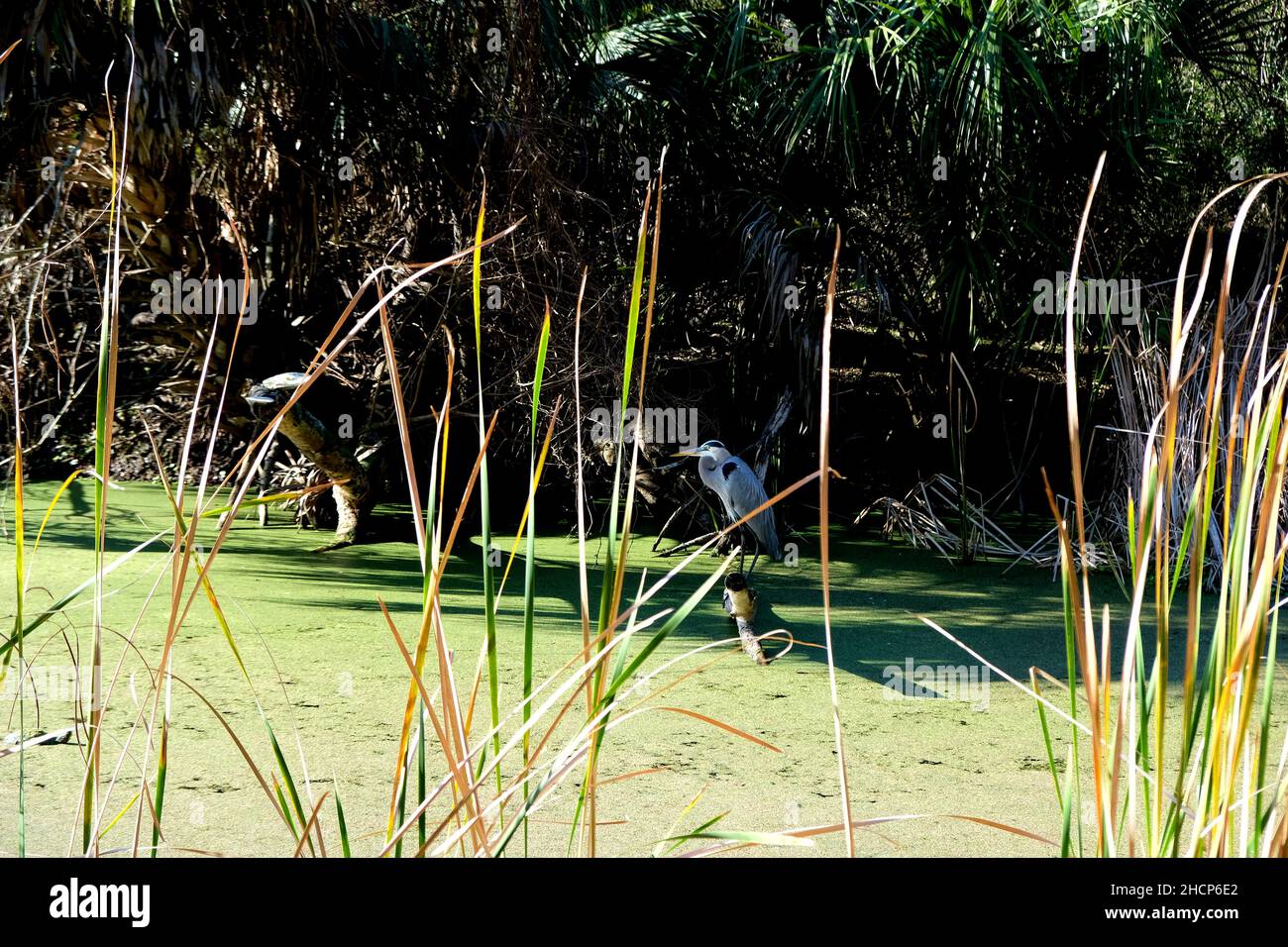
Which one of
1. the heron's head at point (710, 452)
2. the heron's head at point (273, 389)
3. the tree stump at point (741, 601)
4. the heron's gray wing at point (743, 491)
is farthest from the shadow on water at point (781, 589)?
the heron's head at point (273, 389)

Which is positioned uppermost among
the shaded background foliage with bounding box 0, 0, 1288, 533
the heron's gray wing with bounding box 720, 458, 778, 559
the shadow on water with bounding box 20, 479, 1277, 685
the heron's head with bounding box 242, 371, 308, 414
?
the shaded background foliage with bounding box 0, 0, 1288, 533

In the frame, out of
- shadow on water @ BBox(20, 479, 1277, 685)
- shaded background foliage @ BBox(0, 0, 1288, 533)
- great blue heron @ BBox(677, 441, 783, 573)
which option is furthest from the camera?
great blue heron @ BBox(677, 441, 783, 573)

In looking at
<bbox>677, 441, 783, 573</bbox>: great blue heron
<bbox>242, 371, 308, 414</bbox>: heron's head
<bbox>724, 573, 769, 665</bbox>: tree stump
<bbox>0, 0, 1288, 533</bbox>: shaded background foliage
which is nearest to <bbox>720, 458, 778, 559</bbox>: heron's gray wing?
<bbox>677, 441, 783, 573</bbox>: great blue heron

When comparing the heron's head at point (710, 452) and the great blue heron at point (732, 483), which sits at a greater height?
the heron's head at point (710, 452)

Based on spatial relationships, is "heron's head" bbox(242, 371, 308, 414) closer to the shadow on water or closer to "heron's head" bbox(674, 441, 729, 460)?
the shadow on water

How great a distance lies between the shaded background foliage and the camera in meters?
5.16

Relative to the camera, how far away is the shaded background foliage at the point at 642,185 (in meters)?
5.16

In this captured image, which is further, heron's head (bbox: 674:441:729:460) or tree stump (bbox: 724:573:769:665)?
heron's head (bbox: 674:441:729:460)

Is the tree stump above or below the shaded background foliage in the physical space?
below

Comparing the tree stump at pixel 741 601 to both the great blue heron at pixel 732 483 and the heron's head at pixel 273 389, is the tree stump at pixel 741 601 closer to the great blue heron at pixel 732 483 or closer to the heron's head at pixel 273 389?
the great blue heron at pixel 732 483

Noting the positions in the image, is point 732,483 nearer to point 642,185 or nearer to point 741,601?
point 741,601

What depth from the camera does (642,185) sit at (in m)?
6.50

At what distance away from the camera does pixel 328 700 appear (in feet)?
12.3
